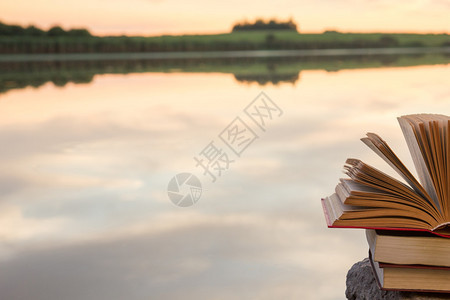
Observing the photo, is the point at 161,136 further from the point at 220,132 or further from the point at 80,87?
the point at 80,87

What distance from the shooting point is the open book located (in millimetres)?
1255

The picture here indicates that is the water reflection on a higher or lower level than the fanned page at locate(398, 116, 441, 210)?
lower

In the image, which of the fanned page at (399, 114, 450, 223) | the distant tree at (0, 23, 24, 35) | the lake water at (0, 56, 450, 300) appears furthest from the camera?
the distant tree at (0, 23, 24, 35)

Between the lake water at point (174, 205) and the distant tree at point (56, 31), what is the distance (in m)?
26.2

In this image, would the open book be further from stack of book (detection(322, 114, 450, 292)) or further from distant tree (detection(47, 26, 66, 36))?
distant tree (detection(47, 26, 66, 36))

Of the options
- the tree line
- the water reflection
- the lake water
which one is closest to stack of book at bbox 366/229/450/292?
the lake water

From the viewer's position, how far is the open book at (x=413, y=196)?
1.25 metres

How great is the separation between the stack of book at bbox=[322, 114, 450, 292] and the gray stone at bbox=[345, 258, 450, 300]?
0.17 feet

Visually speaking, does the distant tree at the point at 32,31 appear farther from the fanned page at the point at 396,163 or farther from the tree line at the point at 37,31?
the fanned page at the point at 396,163

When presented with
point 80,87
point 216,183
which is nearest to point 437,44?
point 80,87

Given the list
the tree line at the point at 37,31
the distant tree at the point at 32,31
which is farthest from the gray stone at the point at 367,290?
the distant tree at the point at 32,31

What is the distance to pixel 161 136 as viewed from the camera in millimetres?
4770

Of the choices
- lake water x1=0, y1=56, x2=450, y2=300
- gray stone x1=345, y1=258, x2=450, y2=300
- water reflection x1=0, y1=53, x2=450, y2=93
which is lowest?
water reflection x1=0, y1=53, x2=450, y2=93

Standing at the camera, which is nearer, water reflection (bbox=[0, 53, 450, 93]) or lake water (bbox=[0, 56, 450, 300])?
lake water (bbox=[0, 56, 450, 300])
